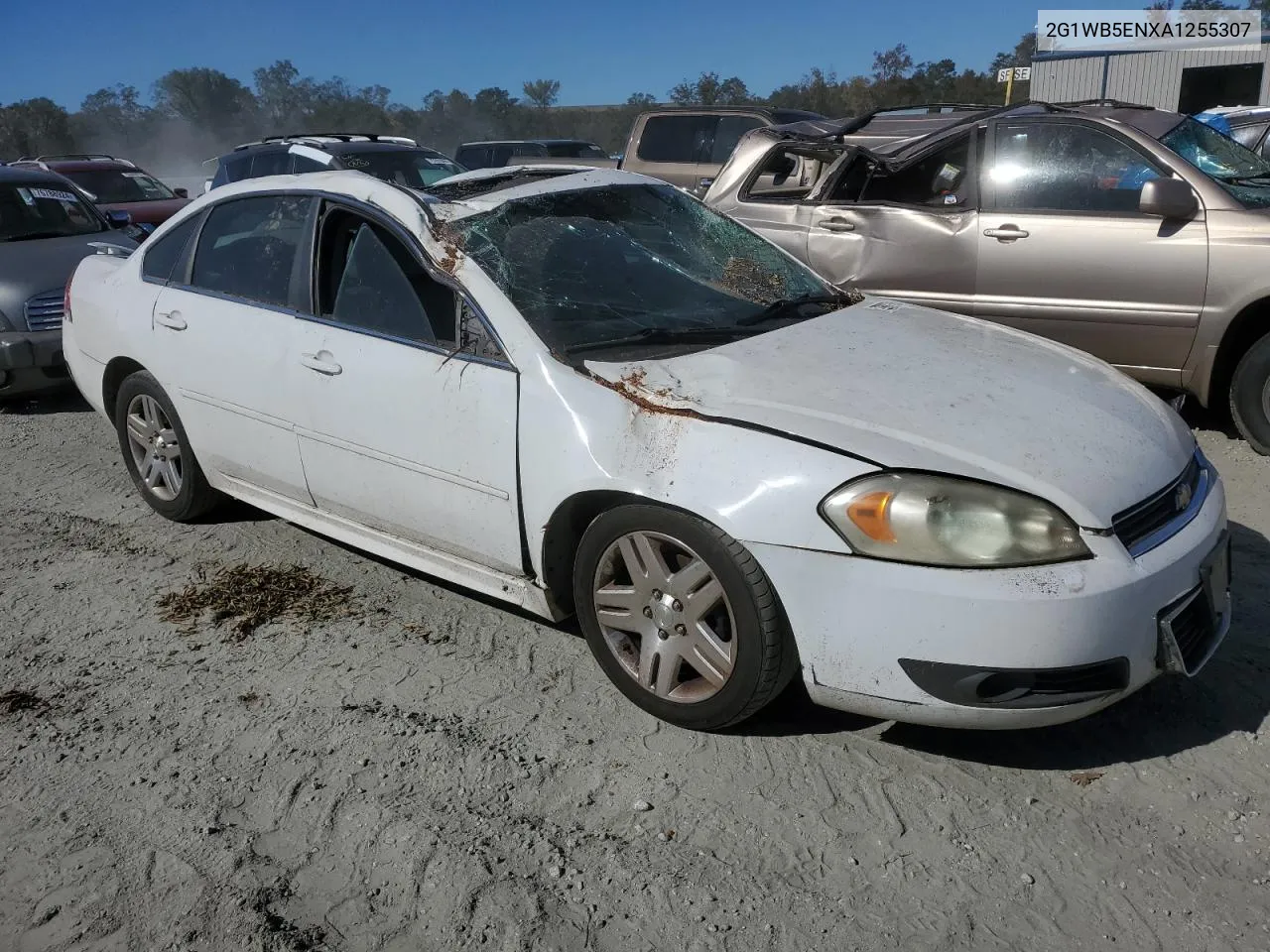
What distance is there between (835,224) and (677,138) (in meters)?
5.97

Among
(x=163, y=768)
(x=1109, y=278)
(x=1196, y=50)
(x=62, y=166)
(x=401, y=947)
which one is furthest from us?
(x=1196, y=50)

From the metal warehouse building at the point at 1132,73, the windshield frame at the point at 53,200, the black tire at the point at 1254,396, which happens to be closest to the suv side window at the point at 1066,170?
the black tire at the point at 1254,396

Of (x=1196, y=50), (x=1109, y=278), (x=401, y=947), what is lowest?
(x=401, y=947)

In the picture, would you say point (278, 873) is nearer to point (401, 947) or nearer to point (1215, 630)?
point (401, 947)

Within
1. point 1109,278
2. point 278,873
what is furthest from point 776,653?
point 1109,278

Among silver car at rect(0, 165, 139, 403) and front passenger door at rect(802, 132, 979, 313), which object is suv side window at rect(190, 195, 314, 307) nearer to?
silver car at rect(0, 165, 139, 403)

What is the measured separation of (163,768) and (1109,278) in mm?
4849

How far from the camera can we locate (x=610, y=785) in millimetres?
2945

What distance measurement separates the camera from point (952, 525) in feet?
8.75

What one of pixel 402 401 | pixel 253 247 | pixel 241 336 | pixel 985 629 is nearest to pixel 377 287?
pixel 402 401

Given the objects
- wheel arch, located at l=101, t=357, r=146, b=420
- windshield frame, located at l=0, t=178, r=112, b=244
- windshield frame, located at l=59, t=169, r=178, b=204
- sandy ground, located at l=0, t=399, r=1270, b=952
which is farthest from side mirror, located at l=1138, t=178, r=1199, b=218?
windshield frame, located at l=59, t=169, r=178, b=204

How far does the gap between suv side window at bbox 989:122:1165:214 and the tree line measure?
38724 mm

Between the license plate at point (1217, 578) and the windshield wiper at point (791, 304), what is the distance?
1.52m

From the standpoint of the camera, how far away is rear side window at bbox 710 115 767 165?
11.6 m
